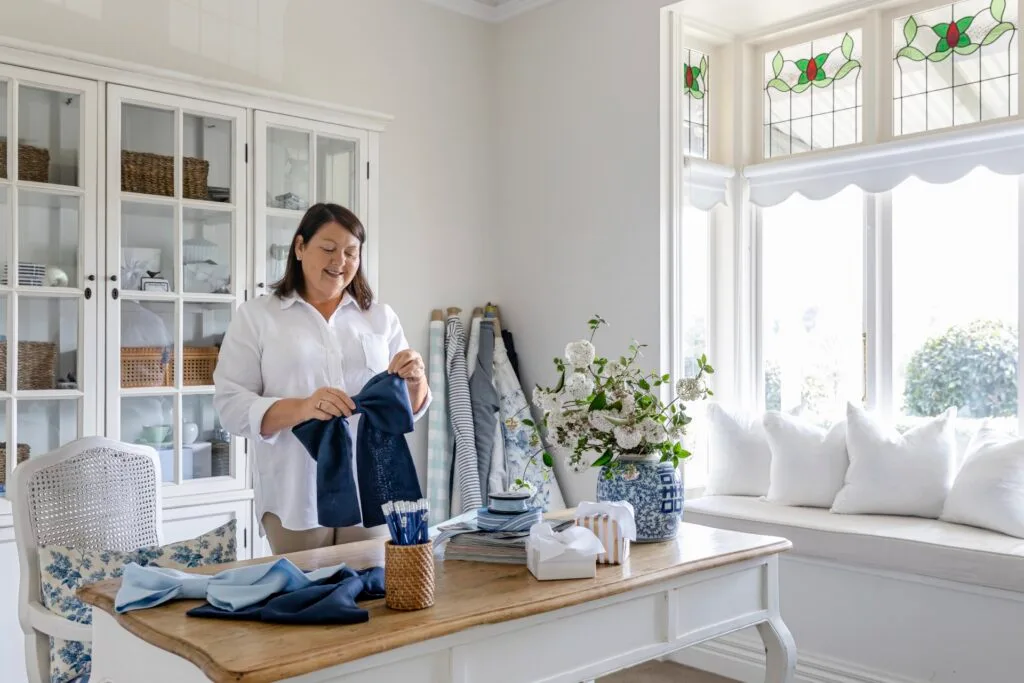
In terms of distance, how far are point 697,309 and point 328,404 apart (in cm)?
248

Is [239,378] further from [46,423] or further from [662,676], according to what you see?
[662,676]

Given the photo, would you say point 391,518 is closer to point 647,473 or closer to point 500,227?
point 647,473

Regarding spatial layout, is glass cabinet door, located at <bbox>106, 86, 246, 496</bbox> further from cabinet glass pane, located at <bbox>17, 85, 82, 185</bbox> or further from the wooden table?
the wooden table

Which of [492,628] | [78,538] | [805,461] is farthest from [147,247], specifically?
[805,461]

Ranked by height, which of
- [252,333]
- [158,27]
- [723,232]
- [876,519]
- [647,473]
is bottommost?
[876,519]

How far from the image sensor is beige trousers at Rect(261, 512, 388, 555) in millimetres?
2438

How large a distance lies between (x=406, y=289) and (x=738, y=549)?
2.53 metres

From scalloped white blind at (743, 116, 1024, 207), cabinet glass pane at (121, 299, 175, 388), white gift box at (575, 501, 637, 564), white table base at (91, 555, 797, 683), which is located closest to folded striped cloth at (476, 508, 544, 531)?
white gift box at (575, 501, 637, 564)

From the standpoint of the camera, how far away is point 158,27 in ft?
11.6

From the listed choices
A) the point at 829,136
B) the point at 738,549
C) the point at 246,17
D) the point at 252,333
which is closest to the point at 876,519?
the point at 738,549

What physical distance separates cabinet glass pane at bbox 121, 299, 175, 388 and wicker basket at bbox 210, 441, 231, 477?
31cm

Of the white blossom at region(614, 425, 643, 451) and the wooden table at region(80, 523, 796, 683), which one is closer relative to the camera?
the wooden table at region(80, 523, 796, 683)

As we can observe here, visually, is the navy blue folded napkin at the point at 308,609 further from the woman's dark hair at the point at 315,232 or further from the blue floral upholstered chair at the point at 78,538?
the woman's dark hair at the point at 315,232

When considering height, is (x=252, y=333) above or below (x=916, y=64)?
below
